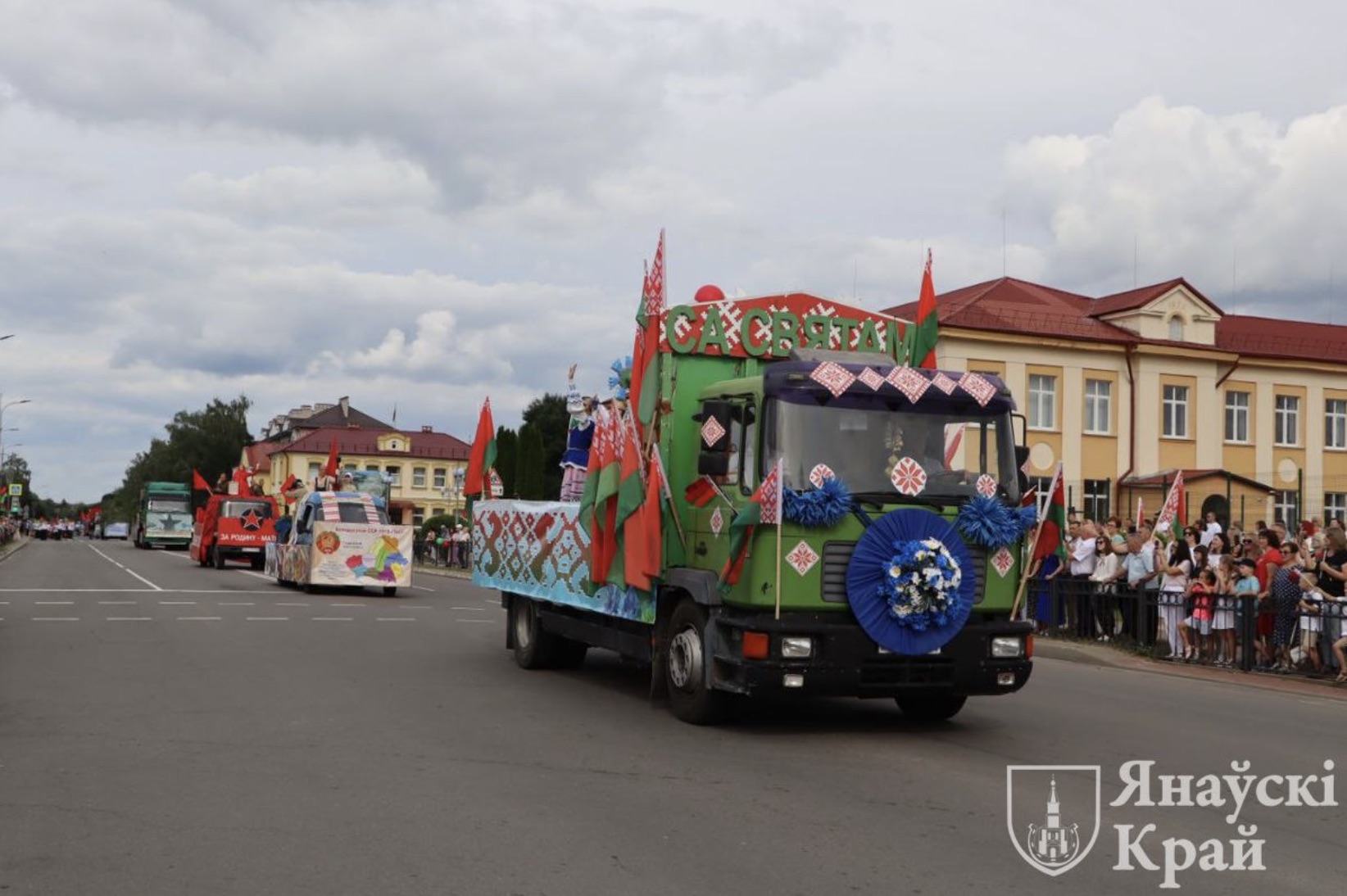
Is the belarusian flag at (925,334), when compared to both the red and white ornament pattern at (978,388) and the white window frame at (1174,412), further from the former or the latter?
the white window frame at (1174,412)

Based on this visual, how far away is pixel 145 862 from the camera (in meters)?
6.32

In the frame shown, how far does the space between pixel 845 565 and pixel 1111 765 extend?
2.18 meters

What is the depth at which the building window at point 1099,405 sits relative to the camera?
48375 millimetres

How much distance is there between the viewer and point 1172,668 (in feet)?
57.3

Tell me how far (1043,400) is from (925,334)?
1453 inches

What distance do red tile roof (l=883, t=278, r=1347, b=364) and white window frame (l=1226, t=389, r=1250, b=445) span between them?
1.52 metres

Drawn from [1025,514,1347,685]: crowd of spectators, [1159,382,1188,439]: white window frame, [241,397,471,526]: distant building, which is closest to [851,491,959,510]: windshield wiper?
[1025,514,1347,685]: crowd of spectators

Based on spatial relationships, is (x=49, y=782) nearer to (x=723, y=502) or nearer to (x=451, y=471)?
(x=723, y=502)

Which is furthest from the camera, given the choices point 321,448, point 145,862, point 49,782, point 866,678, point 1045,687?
point 321,448

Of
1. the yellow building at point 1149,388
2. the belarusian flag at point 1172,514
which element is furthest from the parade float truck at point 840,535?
the yellow building at point 1149,388

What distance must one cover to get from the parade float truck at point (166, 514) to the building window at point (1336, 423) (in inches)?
2057

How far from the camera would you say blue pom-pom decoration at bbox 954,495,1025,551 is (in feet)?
33.2

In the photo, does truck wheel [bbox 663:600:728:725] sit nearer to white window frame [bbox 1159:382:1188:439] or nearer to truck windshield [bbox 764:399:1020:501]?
truck windshield [bbox 764:399:1020:501]

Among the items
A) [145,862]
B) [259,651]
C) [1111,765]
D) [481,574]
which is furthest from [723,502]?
[259,651]
